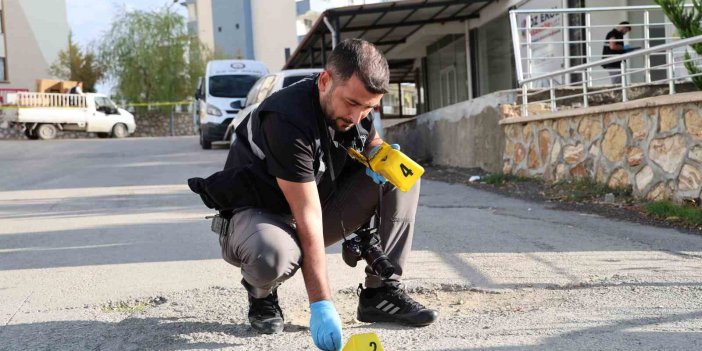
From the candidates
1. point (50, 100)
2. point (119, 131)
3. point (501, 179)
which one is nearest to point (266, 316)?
point (501, 179)

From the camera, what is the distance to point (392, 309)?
3488mm

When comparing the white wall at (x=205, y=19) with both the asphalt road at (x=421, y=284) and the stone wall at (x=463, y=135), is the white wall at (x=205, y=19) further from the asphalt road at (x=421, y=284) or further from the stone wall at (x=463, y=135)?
the asphalt road at (x=421, y=284)

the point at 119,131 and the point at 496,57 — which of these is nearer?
the point at 496,57

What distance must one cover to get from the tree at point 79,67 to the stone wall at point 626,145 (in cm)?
4154

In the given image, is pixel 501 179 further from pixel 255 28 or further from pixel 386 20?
pixel 255 28

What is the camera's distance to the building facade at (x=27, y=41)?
43.9 m

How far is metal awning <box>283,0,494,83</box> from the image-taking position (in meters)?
16.0

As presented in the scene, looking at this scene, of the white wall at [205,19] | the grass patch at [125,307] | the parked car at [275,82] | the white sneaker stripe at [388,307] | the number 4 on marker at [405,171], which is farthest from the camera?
the white wall at [205,19]

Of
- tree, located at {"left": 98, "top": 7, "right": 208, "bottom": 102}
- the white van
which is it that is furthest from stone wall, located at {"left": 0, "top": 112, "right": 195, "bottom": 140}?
the white van

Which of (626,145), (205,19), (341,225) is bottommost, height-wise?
(341,225)

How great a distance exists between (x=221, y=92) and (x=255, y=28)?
157 ft

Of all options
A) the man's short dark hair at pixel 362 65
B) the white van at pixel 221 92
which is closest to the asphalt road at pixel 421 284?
the man's short dark hair at pixel 362 65

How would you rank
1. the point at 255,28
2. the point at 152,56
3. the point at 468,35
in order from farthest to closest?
the point at 255,28
the point at 152,56
the point at 468,35

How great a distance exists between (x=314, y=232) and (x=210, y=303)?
1.32 metres
